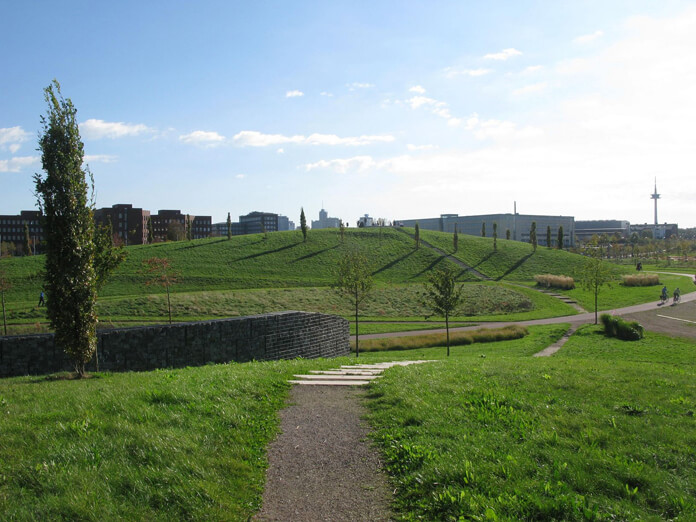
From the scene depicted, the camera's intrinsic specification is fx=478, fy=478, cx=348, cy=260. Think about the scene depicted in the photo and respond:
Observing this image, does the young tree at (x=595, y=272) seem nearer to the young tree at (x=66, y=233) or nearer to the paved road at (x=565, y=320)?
the paved road at (x=565, y=320)

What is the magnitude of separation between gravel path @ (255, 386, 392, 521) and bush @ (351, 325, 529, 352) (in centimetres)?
2108

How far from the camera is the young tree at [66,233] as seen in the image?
13.0 m

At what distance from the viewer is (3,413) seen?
7578 mm

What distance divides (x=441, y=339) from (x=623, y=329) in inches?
477

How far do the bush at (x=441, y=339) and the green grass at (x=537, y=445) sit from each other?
1895 cm

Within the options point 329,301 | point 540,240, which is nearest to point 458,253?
point 329,301

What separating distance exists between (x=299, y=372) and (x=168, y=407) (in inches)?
175

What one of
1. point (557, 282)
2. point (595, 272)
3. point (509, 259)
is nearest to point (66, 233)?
point (595, 272)

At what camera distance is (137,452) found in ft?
19.9

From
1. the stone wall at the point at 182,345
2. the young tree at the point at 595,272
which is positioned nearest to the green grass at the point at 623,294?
the young tree at the point at 595,272

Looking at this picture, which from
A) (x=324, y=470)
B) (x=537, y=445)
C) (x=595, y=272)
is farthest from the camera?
(x=595, y=272)

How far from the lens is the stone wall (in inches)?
561

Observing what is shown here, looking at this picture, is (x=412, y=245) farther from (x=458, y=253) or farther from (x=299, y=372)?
(x=299, y=372)

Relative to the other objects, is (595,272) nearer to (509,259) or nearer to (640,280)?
(640,280)
